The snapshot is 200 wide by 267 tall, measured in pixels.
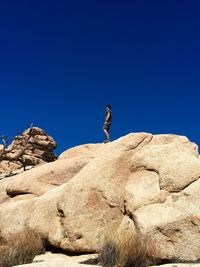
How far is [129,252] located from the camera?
361 inches

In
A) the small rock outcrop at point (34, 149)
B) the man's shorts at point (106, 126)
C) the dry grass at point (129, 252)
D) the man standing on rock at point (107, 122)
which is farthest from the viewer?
the small rock outcrop at point (34, 149)

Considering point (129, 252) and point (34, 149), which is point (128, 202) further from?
point (34, 149)

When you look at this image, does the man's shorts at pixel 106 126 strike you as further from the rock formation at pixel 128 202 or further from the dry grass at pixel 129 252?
the dry grass at pixel 129 252

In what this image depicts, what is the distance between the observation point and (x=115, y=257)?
911cm

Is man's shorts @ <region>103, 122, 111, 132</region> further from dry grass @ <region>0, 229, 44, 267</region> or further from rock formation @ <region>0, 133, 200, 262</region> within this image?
dry grass @ <region>0, 229, 44, 267</region>

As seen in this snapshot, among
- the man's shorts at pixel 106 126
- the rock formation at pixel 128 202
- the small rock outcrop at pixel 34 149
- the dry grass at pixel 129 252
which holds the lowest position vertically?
the dry grass at pixel 129 252

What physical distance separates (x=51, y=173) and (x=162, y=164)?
699 cm

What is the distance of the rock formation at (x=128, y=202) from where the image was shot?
10023mm

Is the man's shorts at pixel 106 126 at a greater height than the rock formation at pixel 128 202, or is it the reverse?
the man's shorts at pixel 106 126

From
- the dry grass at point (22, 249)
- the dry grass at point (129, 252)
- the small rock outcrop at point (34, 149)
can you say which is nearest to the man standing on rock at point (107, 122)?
the small rock outcrop at point (34, 149)

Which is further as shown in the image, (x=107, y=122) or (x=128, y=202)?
(x=107, y=122)

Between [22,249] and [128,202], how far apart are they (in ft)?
10.8

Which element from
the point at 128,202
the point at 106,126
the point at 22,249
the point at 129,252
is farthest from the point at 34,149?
the point at 129,252

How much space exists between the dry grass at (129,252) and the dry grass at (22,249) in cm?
214
